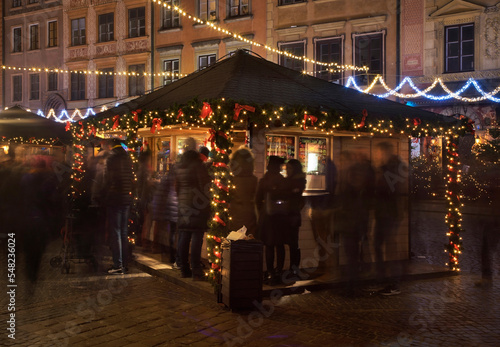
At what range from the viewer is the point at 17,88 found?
32438mm

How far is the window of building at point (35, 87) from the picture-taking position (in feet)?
103

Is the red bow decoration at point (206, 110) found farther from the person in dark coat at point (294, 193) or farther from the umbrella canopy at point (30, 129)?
the umbrella canopy at point (30, 129)

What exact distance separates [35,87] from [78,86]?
348 cm

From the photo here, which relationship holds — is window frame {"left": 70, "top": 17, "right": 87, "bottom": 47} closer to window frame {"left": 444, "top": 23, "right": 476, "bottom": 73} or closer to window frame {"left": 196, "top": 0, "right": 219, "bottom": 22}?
window frame {"left": 196, "top": 0, "right": 219, "bottom": 22}

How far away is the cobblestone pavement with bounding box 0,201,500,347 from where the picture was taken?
5387mm

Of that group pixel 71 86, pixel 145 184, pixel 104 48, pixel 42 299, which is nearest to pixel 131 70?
pixel 104 48

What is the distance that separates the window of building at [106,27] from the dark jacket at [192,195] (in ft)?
75.2

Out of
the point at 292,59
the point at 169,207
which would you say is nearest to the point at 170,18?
the point at 292,59

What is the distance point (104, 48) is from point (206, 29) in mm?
6395

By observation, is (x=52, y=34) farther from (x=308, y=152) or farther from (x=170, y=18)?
(x=308, y=152)

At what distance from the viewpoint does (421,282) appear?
332 inches

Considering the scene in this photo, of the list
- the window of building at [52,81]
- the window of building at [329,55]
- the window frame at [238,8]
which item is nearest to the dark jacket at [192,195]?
the window of building at [329,55]

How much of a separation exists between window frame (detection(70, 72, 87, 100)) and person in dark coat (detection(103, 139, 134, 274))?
22540 mm

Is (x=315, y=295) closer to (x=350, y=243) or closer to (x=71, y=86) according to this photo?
(x=350, y=243)
